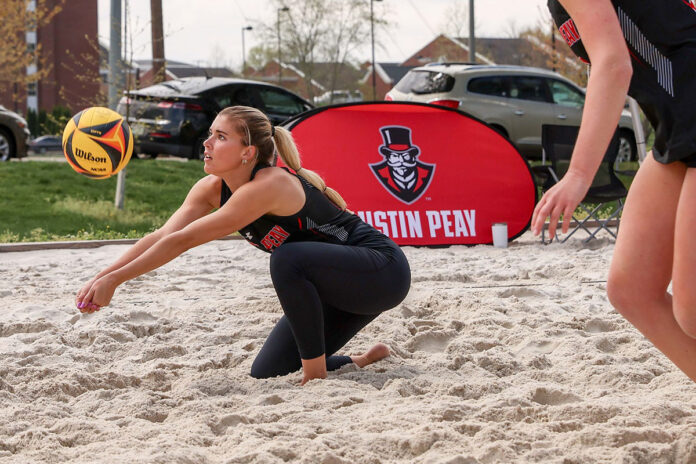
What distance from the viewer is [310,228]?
143 inches

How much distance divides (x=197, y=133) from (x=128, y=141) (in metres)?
5.77

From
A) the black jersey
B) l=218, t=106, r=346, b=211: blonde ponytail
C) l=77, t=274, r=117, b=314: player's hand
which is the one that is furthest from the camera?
l=218, t=106, r=346, b=211: blonde ponytail

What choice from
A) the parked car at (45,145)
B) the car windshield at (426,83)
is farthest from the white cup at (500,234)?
the parked car at (45,145)

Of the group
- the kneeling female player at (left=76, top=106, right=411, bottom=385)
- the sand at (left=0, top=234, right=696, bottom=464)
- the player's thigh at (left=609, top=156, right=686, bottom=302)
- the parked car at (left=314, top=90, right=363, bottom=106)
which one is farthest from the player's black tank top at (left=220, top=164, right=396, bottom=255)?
the parked car at (left=314, top=90, right=363, bottom=106)

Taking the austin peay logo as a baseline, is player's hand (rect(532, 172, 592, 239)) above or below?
above

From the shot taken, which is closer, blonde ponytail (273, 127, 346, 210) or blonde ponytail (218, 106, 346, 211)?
blonde ponytail (218, 106, 346, 211)

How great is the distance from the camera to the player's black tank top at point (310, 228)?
3594 millimetres

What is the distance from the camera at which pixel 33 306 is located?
488cm

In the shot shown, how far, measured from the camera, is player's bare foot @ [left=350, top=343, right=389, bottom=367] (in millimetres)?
3797

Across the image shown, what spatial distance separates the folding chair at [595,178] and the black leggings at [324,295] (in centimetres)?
430

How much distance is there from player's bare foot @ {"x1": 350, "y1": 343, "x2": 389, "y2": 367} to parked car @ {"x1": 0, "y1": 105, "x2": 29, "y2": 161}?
411 inches

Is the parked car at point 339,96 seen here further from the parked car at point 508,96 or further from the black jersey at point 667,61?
the black jersey at point 667,61

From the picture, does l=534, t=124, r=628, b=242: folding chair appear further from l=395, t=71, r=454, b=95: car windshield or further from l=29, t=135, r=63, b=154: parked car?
l=29, t=135, r=63, b=154: parked car

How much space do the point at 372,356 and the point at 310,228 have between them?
0.67 metres
